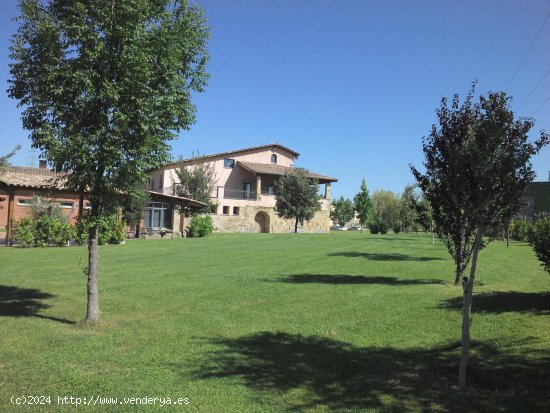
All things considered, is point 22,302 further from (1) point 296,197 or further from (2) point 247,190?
(2) point 247,190

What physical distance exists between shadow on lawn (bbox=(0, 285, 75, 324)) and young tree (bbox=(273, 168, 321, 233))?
104 feet

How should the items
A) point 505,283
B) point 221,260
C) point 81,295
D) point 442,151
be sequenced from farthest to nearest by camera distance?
point 221,260 → point 505,283 → point 442,151 → point 81,295

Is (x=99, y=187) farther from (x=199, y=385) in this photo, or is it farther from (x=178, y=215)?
(x=178, y=215)

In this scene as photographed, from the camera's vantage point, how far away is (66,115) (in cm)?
657

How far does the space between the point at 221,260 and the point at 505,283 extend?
9.23 metres

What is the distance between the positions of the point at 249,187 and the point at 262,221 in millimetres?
5330

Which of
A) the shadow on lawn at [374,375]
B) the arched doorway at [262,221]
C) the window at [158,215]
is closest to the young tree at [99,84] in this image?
the shadow on lawn at [374,375]

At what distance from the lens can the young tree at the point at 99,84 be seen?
6309mm

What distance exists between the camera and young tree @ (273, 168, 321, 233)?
41.1 metres

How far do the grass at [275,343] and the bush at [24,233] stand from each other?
31.8 feet

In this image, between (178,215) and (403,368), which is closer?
(403,368)

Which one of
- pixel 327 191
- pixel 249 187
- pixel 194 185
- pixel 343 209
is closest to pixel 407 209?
pixel 327 191

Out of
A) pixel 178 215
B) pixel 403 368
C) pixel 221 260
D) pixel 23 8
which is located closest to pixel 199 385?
pixel 403 368

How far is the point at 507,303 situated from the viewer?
8828 millimetres
